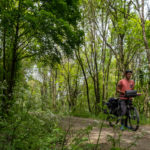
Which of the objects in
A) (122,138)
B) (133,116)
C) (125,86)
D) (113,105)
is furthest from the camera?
(113,105)

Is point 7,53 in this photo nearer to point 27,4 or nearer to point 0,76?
point 0,76

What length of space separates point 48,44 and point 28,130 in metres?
7.69

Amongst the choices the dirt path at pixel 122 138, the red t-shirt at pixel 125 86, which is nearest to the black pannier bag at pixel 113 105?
the red t-shirt at pixel 125 86

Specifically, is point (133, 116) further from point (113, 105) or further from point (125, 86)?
point (125, 86)

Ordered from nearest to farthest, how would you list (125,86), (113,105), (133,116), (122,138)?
(122,138)
(133,116)
(125,86)
(113,105)

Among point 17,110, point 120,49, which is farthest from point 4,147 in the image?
point 120,49

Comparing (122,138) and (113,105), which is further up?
(113,105)

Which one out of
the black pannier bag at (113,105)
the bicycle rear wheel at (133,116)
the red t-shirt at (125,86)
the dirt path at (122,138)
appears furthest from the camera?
the black pannier bag at (113,105)

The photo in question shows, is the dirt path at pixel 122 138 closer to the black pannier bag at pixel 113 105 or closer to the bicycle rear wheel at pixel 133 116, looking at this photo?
the bicycle rear wheel at pixel 133 116

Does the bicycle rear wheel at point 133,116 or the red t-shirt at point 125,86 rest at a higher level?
the red t-shirt at point 125,86

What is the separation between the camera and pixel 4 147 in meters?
2.15

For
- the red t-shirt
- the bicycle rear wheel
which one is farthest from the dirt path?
the red t-shirt

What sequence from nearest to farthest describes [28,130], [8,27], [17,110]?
[28,130] → [17,110] → [8,27]

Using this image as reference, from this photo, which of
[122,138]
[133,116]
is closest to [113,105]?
[133,116]
